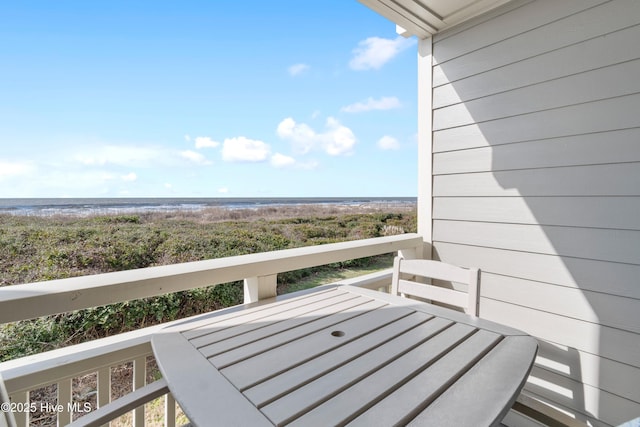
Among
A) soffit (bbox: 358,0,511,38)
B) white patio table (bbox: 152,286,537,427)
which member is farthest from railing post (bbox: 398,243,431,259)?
soffit (bbox: 358,0,511,38)

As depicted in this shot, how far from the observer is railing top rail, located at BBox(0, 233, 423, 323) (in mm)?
871

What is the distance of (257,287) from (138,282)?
1.65 ft

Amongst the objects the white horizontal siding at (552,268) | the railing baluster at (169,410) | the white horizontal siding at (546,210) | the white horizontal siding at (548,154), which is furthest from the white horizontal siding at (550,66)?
the railing baluster at (169,410)

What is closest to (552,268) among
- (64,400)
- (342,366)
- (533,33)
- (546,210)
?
(546,210)

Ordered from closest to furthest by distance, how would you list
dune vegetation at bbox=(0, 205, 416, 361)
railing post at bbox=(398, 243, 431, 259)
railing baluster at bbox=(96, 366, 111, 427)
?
railing baluster at bbox=(96, 366, 111, 427)
railing post at bbox=(398, 243, 431, 259)
dune vegetation at bbox=(0, 205, 416, 361)

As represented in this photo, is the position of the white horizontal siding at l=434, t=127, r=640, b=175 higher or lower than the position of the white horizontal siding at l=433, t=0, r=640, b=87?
lower

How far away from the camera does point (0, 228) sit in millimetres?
3340

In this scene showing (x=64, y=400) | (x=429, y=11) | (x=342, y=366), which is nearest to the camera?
(x=342, y=366)

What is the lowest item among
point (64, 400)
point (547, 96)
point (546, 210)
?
point (64, 400)

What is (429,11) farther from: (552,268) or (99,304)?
(99,304)

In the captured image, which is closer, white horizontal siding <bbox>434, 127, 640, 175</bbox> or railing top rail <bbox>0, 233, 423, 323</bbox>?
railing top rail <bbox>0, 233, 423, 323</bbox>

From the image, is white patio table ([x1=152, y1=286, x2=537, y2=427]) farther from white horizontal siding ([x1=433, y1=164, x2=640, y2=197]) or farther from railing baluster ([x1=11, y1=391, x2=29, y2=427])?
white horizontal siding ([x1=433, y1=164, x2=640, y2=197])

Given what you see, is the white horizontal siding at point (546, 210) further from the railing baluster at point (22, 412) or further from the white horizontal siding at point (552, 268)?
the railing baluster at point (22, 412)

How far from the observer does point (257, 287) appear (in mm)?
Answer: 1409
